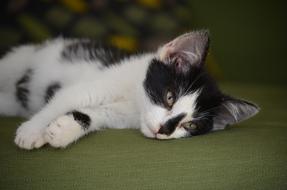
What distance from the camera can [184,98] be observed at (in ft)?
4.60

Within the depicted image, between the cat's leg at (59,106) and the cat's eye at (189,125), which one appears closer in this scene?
the cat's leg at (59,106)

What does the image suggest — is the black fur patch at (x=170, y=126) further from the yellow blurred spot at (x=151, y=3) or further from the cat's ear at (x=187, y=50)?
the yellow blurred spot at (x=151, y=3)

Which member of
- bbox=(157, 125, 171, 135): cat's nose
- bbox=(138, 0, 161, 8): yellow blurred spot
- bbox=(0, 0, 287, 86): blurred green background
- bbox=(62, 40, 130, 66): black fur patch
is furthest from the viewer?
bbox=(138, 0, 161, 8): yellow blurred spot

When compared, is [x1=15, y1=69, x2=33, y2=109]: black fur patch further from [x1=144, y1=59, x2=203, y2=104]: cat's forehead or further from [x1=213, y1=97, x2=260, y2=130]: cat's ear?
[x1=213, y1=97, x2=260, y2=130]: cat's ear

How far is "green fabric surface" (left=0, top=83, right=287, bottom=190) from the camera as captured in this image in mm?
1097

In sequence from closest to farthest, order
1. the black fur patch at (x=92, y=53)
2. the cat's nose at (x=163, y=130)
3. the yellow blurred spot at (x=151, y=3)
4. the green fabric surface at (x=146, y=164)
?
the green fabric surface at (x=146, y=164), the cat's nose at (x=163, y=130), the black fur patch at (x=92, y=53), the yellow blurred spot at (x=151, y=3)

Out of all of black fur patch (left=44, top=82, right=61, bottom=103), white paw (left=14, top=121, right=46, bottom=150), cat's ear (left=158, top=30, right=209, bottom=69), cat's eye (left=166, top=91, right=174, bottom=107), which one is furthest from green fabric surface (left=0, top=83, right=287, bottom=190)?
black fur patch (left=44, top=82, right=61, bottom=103)

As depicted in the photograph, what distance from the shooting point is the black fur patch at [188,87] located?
1418 millimetres

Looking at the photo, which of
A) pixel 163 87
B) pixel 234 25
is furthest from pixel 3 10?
pixel 234 25

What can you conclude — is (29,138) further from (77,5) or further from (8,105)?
(77,5)

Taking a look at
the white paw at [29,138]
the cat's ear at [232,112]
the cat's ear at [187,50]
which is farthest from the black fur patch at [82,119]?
the cat's ear at [232,112]

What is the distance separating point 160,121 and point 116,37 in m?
0.98

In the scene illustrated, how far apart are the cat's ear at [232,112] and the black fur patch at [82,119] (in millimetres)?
475

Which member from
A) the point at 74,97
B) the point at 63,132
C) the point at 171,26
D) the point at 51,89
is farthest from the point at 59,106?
the point at 171,26
